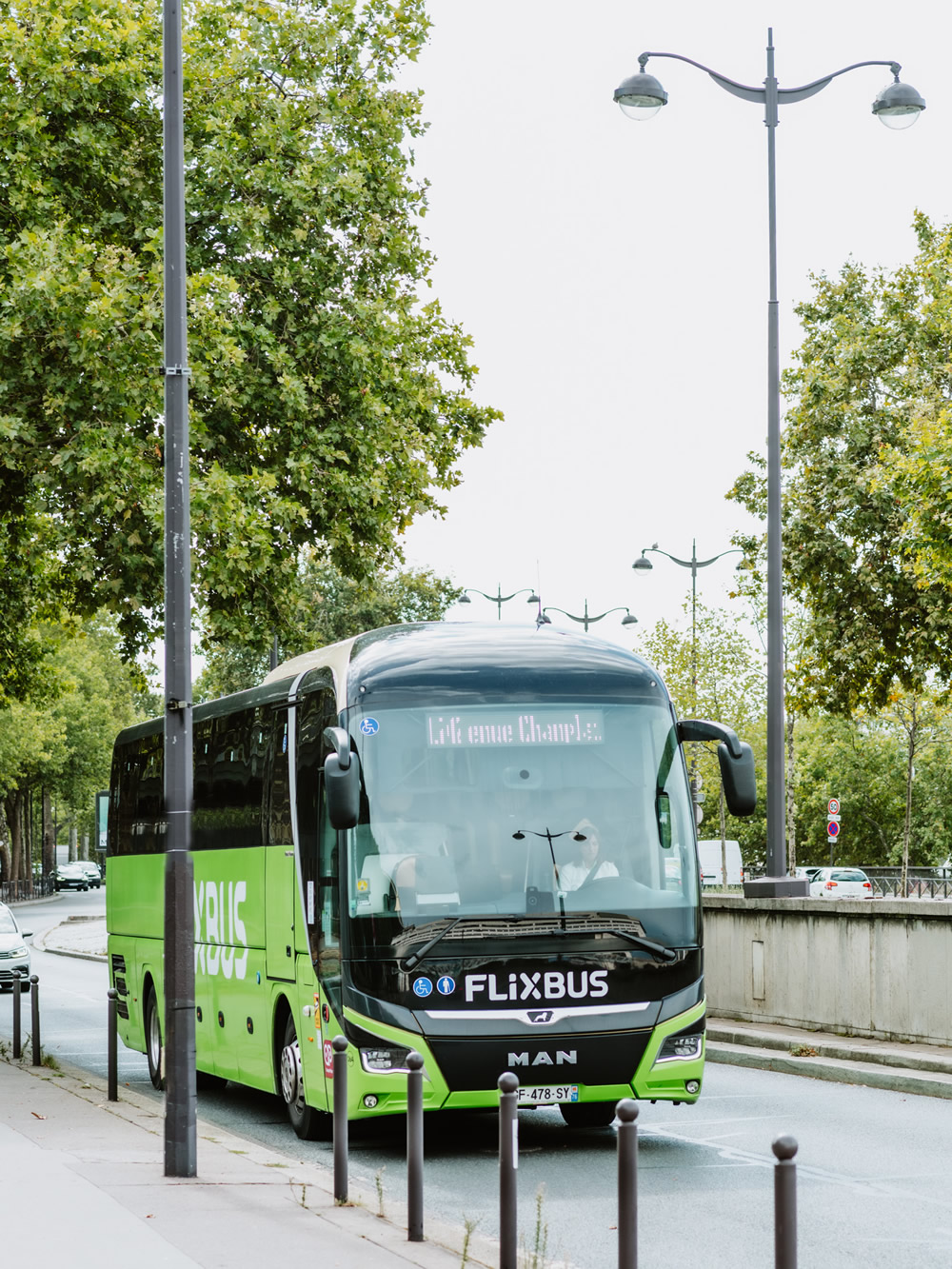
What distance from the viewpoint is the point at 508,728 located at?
11.1m

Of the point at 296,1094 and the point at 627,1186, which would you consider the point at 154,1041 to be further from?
the point at 627,1186

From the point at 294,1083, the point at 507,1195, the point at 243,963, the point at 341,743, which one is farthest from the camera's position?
the point at 243,963

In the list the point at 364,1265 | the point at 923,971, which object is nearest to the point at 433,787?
the point at 364,1265

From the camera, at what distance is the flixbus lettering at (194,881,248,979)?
43.3ft

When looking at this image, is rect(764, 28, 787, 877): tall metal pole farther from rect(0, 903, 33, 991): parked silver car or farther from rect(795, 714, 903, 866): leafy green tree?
rect(795, 714, 903, 866): leafy green tree

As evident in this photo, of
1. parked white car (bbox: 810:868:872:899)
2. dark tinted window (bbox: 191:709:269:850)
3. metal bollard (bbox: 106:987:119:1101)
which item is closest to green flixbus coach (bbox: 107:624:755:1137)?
dark tinted window (bbox: 191:709:269:850)

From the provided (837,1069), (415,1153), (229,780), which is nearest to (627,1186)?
(415,1153)

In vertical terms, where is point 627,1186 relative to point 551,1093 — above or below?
above

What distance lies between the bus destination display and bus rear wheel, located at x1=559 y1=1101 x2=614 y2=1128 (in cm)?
269

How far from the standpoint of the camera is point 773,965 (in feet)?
55.6

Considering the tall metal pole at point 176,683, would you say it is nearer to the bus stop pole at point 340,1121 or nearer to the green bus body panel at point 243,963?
the bus stop pole at point 340,1121

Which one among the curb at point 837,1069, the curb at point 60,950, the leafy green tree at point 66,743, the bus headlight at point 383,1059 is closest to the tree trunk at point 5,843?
the leafy green tree at point 66,743

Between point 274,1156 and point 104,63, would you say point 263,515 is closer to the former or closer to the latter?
point 104,63

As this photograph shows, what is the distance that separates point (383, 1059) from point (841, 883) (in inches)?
1741
